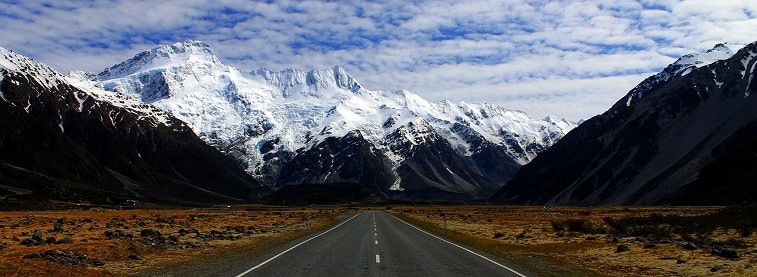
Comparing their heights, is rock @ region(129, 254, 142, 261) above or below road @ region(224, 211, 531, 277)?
above

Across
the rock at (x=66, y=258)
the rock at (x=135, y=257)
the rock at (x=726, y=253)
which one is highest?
the rock at (x=66, y=258)

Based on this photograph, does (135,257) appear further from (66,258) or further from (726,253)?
(726,253)

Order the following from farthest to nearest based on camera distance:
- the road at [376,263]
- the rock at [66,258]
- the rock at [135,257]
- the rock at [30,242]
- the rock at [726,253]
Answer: the rock at [30,242] < the rock at [135,257] < the rock at [726,253] < the rock at [66,258] < the road at [376,263]

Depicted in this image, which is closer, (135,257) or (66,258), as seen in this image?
(66,258)

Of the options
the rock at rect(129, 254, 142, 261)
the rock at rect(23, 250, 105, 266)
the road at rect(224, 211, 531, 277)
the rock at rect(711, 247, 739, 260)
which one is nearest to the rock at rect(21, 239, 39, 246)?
the rock at rect(23, 250, 105, 266)

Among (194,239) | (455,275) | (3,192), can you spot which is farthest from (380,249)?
(3,192)

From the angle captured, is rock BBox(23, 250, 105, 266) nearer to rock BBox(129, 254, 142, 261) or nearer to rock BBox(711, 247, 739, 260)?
rock BBox(129, 254, 142, 261)

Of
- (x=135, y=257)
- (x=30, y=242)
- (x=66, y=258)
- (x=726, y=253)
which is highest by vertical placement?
(x=30, y=242)

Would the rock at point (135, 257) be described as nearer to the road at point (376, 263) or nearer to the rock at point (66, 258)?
the rock at point (66, 258)

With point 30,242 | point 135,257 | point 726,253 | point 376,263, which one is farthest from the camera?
point 30,242

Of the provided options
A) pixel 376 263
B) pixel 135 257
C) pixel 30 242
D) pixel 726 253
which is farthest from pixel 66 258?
pixel 726 253

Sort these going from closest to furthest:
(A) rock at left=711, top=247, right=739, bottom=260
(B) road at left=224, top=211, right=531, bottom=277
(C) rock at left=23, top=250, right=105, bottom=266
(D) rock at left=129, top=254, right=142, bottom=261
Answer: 1. (B) road at left=224, top=211, right=531, bottom=277
2. (C) rock at left=23, top=250, right=105, bottom=266
3. (A) rock at left=711, top=247, right=739, bottom=260
4. (D) rock at left=129, top=254, right=142, bottom=261

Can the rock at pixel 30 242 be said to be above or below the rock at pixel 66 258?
above

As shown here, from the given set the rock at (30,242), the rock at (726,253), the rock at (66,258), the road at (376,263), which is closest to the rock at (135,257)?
the rock at (66,258)
